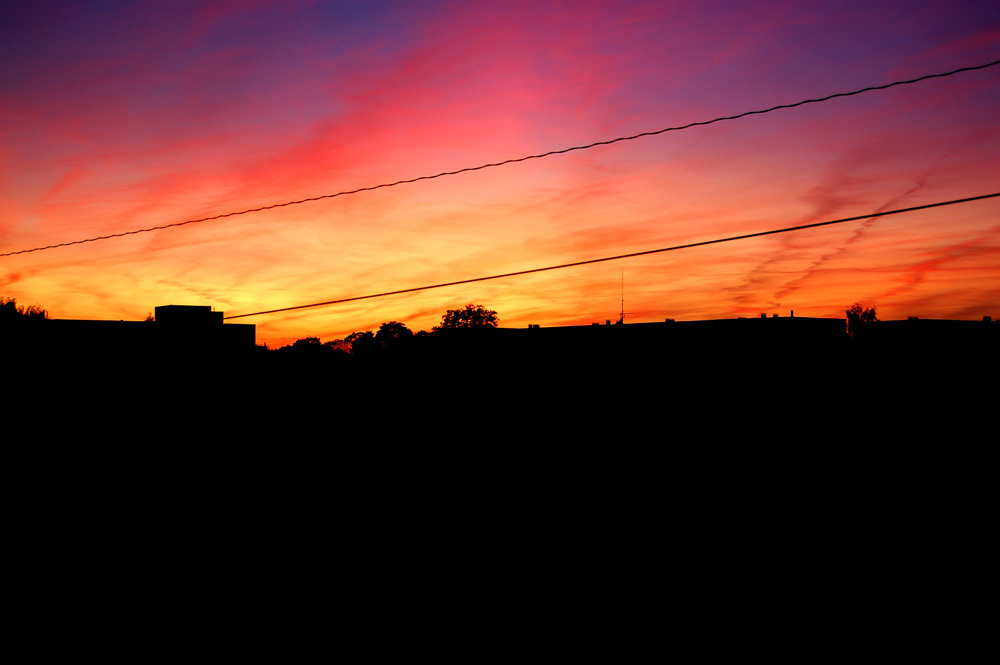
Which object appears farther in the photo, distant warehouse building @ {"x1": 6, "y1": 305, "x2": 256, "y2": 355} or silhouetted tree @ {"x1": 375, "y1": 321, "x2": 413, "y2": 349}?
silhouetted tree @ {"x1": 375, "y1": 321, "x2": 413, "y2": 349}

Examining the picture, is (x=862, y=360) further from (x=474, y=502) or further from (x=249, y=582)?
(x=249, y=582)

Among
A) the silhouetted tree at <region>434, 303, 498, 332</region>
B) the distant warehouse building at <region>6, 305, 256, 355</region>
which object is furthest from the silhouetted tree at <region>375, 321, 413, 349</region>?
the distant warehouse building at <region>6, 305, 256, 355</region>

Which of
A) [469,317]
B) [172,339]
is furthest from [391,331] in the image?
[172,339]

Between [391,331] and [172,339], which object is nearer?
[172,339]

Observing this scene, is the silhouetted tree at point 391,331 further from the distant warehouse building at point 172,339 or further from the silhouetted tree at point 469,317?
the distant warehouse building at point 172,339

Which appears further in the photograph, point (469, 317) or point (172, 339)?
point (469, 317)

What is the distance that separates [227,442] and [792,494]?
11.6m

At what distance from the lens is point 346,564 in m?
8.27

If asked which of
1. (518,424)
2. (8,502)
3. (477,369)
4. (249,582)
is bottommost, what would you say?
(249,582)

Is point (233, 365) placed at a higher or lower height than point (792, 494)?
higher

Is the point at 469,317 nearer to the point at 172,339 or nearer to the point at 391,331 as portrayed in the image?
the point at 391,331

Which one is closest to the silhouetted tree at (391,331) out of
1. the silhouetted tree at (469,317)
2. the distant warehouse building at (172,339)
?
the silhouetted tree at (469,317)

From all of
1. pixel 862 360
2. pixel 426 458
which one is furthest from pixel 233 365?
pixel 862 360

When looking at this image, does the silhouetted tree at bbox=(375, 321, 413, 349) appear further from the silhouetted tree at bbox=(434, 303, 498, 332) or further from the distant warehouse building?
the distant warehouse building
